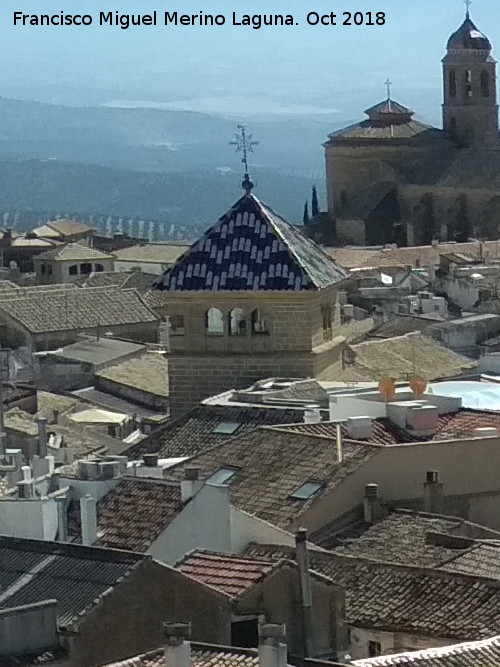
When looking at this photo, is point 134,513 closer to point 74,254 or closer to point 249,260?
point 249,260

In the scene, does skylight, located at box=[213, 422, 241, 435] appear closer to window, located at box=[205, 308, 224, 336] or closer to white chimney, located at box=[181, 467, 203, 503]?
window, located at box=[205, 308, 224, 336]

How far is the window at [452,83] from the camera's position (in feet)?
355

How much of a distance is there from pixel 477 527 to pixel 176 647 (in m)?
8.73

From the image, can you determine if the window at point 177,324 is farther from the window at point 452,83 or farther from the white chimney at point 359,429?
the window at point 452,83

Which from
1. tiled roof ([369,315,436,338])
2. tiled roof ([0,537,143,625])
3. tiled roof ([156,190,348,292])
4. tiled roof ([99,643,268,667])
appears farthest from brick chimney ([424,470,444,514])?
tiled roof ([369,315,436,338])

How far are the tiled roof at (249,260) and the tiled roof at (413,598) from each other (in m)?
10.3

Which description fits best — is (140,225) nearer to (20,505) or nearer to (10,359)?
(10,359)

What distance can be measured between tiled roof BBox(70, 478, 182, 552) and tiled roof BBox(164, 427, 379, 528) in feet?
5.35

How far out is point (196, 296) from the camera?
30453mm

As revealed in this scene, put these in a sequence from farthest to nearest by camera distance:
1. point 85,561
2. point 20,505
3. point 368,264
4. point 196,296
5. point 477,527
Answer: point 368,264
point 196,296
point 477,527
point 20,505
point 85,561

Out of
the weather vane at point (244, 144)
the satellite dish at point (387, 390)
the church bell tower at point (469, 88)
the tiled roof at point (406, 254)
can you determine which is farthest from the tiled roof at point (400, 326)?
the church bell tower at point (469, 88)

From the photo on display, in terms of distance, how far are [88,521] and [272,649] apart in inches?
268

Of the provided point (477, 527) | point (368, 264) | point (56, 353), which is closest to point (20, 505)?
point (477, 527)

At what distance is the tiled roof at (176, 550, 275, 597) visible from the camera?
17719mm
